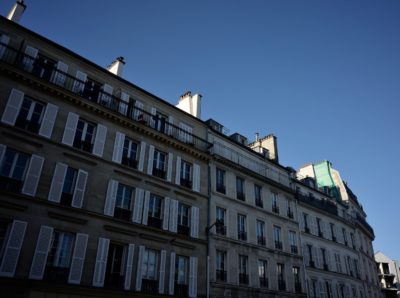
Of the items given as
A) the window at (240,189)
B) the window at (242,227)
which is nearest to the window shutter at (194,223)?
the window at (242,227)

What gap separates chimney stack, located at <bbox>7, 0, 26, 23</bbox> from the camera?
16.5m

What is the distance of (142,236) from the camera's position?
15562mm

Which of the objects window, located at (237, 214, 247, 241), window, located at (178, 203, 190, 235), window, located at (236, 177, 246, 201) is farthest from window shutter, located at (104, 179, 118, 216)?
window, located at (236, 177, 246, 201)

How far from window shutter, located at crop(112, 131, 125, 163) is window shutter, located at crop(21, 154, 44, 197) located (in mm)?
3356

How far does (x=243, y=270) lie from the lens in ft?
64.4

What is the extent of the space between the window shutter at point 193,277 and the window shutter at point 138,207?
3532 mm

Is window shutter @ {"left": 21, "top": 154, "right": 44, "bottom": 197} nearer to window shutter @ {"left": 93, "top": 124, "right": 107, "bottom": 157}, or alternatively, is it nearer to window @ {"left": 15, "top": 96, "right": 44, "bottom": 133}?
window @ {"left": 15, "top": 96, "right": 44, "bottom": 133}

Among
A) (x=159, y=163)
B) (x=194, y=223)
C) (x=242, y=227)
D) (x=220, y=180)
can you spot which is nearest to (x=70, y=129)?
(x=159, y=163)

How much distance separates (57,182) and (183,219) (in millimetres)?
6742

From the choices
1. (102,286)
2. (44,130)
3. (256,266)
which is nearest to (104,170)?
(44,130)

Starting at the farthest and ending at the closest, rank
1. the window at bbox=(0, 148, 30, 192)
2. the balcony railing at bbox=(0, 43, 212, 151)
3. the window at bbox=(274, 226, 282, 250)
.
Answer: the window at bbox=(274, 226, 282, 250)
the balcony railing at bbox=(0, 43, 212, 151)
the window at bbox=(0, 148, 30, 192)

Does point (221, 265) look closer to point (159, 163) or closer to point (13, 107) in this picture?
point (159, 163)

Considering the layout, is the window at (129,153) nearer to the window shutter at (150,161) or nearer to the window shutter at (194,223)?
the window shutter at (150,161)

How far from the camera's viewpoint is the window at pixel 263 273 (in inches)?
800
